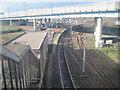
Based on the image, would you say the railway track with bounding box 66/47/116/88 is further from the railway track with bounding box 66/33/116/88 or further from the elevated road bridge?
the elevated road bridge

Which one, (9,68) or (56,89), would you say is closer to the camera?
(9,68)

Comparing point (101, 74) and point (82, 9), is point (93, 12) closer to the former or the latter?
point (82, 9)

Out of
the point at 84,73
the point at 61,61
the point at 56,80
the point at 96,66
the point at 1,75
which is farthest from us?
the point at 61,61

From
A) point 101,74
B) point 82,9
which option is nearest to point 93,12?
point 82,9

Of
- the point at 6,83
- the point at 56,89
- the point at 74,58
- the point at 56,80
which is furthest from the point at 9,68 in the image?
the point at 74,58

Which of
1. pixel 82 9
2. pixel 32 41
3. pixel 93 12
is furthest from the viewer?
pixel 82 9

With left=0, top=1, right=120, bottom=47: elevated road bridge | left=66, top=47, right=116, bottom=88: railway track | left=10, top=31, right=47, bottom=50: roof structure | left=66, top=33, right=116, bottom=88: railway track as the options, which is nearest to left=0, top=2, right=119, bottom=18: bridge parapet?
left=0, top=1, right=120, bottom=47: elevated road bridge

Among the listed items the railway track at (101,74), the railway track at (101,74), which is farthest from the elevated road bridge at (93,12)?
the railway track at (101,74)

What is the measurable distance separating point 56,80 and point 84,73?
2.12 meters

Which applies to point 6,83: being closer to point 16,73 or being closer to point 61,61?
point 16,73

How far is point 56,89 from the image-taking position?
356 inches

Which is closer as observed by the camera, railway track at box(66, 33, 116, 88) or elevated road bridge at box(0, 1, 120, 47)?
railway track at box(66, 33, 116, 88)

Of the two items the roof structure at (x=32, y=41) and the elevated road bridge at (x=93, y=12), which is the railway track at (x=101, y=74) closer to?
the roof structure at (x=32, y=41)

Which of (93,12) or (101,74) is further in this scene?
(93,12)
